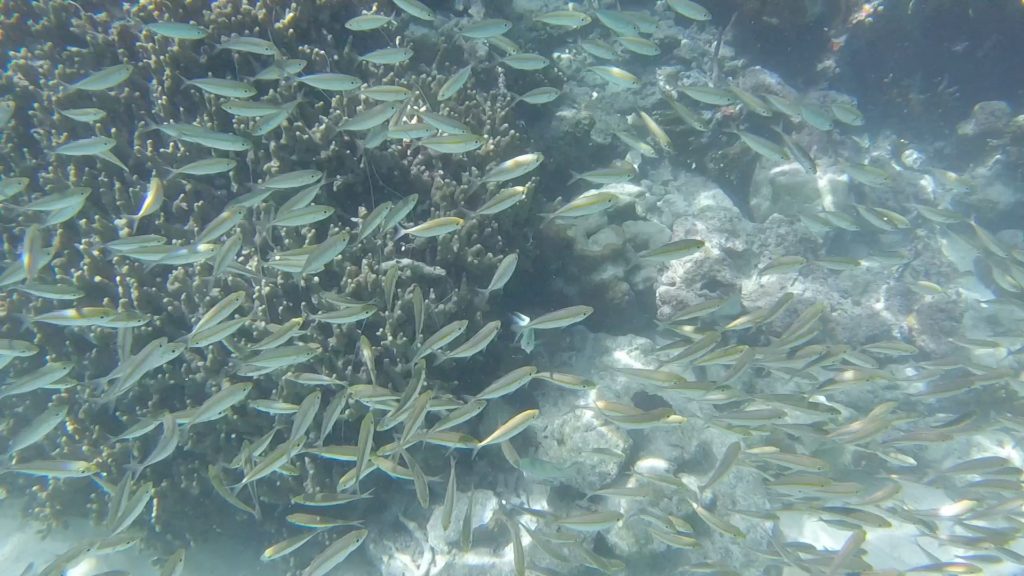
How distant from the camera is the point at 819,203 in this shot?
8.34m

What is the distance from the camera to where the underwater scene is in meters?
4.12

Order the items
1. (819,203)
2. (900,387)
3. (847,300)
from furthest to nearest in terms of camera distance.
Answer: (819,203) → (847,300) → (900,387)

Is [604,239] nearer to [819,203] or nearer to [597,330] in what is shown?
[597,330]

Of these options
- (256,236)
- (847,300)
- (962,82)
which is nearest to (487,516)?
(256,236)

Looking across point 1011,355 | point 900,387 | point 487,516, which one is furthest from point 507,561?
point 1011,355

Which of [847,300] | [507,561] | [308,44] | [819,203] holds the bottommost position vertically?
[507,561]

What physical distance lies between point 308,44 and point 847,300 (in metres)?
8.15

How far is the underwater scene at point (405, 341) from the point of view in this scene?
4.12m

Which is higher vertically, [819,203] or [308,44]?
[308,44]

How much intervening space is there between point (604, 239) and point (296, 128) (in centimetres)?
348

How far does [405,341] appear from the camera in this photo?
440 cm

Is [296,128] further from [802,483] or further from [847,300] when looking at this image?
[847,300]

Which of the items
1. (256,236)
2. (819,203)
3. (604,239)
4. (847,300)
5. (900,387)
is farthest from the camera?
(819,203)

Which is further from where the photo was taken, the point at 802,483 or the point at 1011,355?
the point at 1011,355
